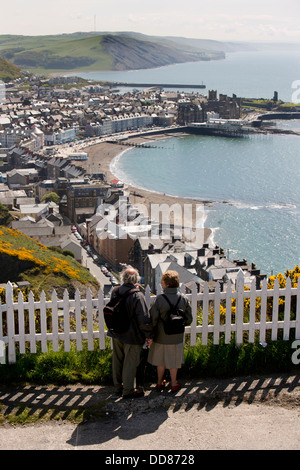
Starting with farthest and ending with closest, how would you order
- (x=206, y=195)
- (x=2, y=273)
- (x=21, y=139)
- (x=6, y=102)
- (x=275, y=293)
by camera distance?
1. (x=6, y=102)
2. (x=21, y=139)
3. (x=206, y=195)
4. (x=2, y=273)
5. (x=275, y=293)

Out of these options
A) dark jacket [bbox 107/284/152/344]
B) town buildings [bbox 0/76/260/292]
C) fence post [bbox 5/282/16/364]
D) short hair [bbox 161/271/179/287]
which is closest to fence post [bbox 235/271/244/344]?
short hair [bbox 161/271/179/287]

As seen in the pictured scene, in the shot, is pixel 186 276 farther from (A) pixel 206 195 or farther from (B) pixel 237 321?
(A) pixel 206 195

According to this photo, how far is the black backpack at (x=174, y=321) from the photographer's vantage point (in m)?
3.95

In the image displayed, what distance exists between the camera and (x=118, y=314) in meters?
3.95

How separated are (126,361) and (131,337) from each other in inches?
7.1

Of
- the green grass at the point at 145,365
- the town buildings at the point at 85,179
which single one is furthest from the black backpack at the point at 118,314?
the town buildings at the point at 85,179

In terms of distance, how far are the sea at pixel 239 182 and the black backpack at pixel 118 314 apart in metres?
22.6

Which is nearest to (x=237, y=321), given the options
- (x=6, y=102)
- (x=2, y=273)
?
(x=2, y=273)

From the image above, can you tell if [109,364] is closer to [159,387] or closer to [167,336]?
[159,387]

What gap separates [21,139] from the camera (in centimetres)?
6938

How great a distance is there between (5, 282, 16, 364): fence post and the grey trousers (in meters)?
0.75

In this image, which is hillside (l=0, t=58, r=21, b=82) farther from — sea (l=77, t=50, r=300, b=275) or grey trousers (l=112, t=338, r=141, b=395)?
grey trousers (l=112, t=338, r=141, b=395)

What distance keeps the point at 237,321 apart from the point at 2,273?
38.5ft

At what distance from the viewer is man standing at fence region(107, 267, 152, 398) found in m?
3.94
